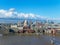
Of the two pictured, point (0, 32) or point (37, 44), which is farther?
point (0, 32)

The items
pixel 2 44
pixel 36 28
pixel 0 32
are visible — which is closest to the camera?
pixel 2 44

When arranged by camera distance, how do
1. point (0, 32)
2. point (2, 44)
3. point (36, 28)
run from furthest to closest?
point (36, 28)
point (0, 32)
point (2, 44)

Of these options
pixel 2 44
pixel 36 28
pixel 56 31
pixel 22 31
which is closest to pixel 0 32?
pixel 22 31

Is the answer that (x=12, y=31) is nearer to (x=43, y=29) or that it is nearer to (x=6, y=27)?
(x=6, y=27)

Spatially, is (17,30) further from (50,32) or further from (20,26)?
(50,32)

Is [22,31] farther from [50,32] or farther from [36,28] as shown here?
[50,32]

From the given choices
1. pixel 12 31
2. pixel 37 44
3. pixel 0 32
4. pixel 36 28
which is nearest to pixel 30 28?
pixel 36 28

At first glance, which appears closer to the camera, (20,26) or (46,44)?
(46,44)

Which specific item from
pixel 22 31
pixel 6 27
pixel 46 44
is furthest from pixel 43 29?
pixel 46 44
